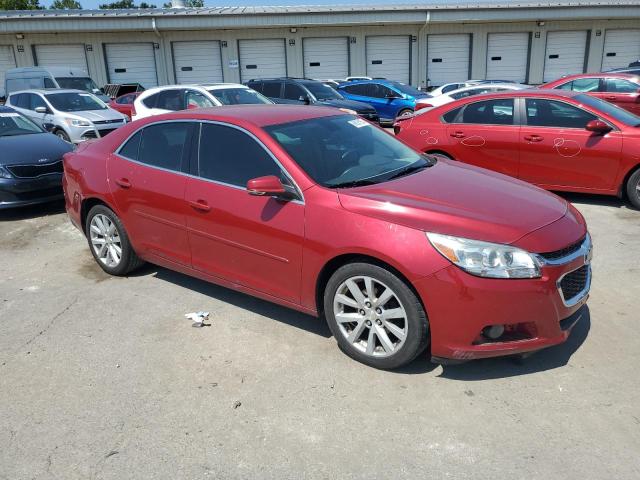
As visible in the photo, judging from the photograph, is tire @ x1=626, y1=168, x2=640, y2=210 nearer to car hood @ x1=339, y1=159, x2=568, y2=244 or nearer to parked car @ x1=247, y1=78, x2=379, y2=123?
car hood @ x1=339, y1=159, x2=568, y2=244

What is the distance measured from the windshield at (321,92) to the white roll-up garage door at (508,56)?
53.2ft

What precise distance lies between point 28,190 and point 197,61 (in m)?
22.3

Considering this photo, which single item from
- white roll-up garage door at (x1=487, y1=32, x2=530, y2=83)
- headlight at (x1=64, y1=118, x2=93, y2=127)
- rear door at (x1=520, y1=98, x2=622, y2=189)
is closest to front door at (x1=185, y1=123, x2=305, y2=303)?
rear door at (x1=520, y1=98, x2=622, y2=189)

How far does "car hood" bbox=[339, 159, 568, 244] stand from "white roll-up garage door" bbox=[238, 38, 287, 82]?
84.6 ft

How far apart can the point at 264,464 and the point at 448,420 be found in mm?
1033

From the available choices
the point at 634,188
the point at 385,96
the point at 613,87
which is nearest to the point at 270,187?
the point at 634,188

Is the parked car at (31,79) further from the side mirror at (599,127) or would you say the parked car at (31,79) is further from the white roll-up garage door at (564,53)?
the white roll-up garage door at (564,53)

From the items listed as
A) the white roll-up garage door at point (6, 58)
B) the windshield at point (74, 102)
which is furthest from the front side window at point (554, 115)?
the white roll-up garage door at point (6, 58)

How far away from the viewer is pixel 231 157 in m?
4.14

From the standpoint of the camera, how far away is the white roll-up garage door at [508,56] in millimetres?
A: 27875

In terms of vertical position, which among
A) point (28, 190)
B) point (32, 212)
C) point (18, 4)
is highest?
point (18, 4)

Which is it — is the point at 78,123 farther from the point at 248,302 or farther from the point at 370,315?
the point at 370,315

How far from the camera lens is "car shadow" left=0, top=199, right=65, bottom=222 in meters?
7.79

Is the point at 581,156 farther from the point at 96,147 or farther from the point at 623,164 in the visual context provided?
the point at 96,147
